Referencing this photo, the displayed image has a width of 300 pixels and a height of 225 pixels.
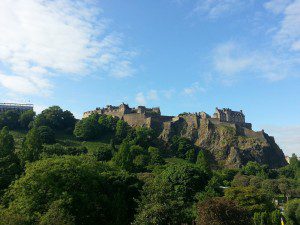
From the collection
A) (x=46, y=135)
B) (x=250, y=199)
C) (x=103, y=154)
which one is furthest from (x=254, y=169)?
(x=46, y=135)

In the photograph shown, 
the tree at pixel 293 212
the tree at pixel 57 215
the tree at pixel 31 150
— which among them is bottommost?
the tree at pixel 57 215

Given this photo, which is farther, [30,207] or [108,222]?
[108,222]

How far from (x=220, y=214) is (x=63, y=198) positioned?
515 inches

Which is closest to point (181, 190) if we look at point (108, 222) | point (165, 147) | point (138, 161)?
point (108, 222)

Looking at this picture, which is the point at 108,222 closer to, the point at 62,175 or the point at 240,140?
the point at 62,175

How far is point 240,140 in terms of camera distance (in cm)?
10544

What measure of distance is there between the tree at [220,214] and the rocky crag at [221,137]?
72776mm

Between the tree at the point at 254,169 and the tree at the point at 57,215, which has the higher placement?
the tree at the point at 254,169

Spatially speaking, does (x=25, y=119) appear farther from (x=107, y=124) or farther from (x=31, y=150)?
(x=31, y=150)

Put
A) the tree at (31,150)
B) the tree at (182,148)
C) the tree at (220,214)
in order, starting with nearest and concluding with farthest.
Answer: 1. the tree at (220,214)
2. the tree at (31,150)
3. the tree at (182,148)

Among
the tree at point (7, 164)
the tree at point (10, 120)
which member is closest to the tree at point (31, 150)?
the tree at point (7, 164)

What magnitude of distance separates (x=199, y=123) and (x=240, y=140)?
12784 mm

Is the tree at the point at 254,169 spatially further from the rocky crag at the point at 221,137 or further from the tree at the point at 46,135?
the tree at the point at 46,135

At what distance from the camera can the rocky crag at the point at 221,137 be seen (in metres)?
103
